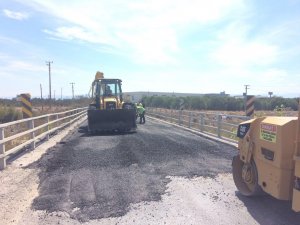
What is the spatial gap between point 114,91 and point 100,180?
45.4 ft

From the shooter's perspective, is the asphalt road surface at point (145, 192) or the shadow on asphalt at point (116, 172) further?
the shadow on asphalt at point (116, 172)

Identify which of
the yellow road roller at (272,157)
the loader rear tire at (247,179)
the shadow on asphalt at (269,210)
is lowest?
the shadow on asphalt at (269,210)

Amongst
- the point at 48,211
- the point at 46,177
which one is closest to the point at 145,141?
the point at 46,177

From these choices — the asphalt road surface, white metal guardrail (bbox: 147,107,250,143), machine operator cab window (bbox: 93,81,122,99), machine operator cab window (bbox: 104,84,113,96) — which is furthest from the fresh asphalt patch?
machine operator cab window (bbox: 104,84,113,96)

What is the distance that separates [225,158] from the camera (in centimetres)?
1030

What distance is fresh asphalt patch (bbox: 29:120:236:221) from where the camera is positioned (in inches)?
245

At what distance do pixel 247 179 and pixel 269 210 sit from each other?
2.44ft

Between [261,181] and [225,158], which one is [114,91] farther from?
[261,181]

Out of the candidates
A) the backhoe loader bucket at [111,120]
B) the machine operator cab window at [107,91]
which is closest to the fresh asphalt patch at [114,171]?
the backhoe loader bucket at [111,120]

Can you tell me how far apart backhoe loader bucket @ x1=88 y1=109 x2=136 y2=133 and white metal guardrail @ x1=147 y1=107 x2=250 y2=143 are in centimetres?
339

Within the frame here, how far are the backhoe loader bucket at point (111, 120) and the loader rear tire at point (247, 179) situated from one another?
11485 mm

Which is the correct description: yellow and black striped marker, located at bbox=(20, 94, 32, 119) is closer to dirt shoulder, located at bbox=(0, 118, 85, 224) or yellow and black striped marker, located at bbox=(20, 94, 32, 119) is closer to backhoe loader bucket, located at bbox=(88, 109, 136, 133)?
dirt shoulder, located at bbox=(0, 118, 85, 224)

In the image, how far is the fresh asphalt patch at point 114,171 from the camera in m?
6.23

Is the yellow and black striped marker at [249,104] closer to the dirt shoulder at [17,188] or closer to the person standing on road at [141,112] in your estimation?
the dirt shoulder at [17,188]
